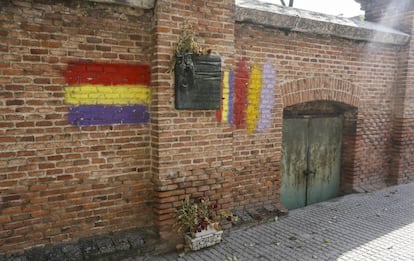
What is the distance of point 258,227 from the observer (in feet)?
16.2

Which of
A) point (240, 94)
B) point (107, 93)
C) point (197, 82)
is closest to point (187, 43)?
point (197, 82)

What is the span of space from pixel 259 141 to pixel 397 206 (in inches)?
116

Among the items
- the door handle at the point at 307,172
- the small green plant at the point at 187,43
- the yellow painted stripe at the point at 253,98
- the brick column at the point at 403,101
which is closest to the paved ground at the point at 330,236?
the door handle at the point at 307,172

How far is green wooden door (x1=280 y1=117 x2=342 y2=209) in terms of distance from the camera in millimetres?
5895

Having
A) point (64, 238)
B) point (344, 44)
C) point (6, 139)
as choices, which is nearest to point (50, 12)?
point (6, 139)

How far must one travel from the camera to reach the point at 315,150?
20.6ft

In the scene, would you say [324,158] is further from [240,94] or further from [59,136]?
[59,136]

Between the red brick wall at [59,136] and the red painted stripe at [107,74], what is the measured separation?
0.22 feet

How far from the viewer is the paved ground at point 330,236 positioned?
13.3 ft

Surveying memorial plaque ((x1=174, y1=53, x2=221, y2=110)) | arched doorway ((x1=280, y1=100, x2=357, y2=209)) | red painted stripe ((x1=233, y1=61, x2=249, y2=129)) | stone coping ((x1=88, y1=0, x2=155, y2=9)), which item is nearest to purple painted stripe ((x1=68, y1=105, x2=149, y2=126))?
memorial plaque ((x1=174, y1=53, x2=221, y2=110))

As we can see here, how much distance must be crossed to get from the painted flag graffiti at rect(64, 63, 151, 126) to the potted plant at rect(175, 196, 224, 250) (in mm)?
1274

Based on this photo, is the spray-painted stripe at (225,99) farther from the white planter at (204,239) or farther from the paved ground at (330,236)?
the paved ground at (330,236)

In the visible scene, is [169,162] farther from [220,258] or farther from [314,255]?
[314,255]

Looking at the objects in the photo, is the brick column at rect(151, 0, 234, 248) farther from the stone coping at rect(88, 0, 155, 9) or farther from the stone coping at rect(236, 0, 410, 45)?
the stone coping at rect(236, 0, 410, 45)
